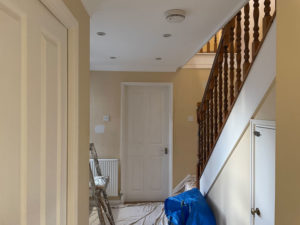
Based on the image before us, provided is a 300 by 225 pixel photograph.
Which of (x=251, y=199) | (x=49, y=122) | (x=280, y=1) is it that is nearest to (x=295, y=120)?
(x=280, y=1)

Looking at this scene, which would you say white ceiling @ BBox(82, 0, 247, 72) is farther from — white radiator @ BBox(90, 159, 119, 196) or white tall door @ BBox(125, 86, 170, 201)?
white radiator @ BBox(90, 159, 119, 196)

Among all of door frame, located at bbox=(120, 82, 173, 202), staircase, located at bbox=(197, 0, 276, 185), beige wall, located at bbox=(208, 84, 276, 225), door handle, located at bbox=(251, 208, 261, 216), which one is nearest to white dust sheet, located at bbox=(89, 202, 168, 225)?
door frame, located at bbox=(120, 82, 173, 202)

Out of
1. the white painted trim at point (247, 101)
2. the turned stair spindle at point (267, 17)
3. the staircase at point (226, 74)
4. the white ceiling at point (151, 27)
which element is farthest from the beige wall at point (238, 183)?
the white ceiling at point (151, 27)

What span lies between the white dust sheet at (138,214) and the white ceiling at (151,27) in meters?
2.43

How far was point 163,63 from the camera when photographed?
131 inches

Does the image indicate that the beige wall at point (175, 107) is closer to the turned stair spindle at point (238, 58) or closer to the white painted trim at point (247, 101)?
the white painted trim at point (247, 101)

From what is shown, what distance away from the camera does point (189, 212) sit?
208cm

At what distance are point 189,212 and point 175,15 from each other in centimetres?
188

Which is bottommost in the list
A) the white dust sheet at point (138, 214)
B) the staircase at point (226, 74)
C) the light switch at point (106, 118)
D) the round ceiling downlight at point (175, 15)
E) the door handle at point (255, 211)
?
the white dust sheet at point (138, 214)

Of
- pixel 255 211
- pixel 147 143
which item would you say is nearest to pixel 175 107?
pixel 147 143

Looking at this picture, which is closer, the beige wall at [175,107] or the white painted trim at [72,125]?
the white painted trim at [72,125]

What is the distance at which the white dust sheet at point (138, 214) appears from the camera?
3008 mm

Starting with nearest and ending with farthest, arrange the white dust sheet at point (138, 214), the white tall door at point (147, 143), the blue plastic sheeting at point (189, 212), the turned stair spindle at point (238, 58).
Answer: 1. the turned stair spindle at point (238, 58)
2. the blue plastic sheeting at point (189, 212)
3. the white dust sheet at point (138, 214)
4. the white tall door at point (147, 143)

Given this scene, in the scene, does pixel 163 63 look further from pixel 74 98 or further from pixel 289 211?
pixel 289 211
